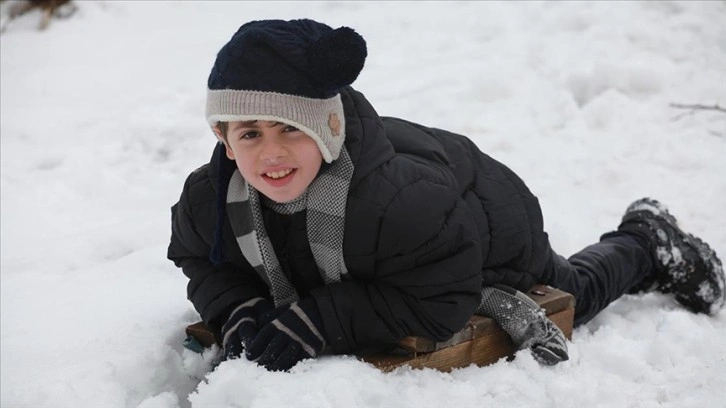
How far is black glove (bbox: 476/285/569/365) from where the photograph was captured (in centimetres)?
221

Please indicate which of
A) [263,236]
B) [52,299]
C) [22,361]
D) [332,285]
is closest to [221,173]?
[263,236]

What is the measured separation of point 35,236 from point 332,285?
→ 193 centimetres

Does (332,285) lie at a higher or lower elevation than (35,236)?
higher

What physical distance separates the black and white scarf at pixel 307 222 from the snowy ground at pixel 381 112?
0.80ft

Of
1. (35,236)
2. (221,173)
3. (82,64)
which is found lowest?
(35,236)

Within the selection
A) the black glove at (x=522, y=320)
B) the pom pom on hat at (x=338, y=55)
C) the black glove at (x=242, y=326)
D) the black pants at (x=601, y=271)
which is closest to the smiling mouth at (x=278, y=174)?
the pom pom on hat at (x=338, y=55)

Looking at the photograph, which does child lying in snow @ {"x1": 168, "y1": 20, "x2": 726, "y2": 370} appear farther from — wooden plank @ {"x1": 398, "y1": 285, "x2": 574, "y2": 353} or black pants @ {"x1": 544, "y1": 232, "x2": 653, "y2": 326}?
black pants @ {"x1": 544, "y1": 232, "x2": 653, "y2": 326}

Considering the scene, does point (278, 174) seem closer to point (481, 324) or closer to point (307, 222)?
point (307, 222)

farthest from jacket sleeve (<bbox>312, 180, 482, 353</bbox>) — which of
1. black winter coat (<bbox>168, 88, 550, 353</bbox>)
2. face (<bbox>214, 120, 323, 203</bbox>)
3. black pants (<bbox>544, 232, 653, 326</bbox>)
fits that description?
black pants (<bbox>544, 232, 653, 326</bbox>)

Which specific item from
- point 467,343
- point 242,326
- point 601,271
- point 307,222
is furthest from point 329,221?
point 601,271

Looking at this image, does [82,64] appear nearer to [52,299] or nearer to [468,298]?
[52,299]

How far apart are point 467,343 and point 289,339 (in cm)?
51

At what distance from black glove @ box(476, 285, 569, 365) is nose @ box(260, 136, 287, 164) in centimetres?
71

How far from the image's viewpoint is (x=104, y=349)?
7.54ft
